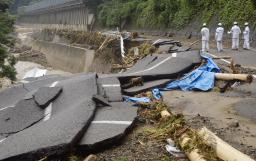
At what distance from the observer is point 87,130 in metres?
8.27

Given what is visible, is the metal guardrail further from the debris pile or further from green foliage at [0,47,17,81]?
green foliage at [0,47,17,81]

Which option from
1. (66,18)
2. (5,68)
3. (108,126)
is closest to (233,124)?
(108,126)

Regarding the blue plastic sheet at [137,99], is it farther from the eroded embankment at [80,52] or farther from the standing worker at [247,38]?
the eroded embankment at [80,52]

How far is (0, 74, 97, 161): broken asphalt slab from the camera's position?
24.3 ft

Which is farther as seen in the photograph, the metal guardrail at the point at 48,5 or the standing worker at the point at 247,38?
the metal guardrail at the point at 48,5

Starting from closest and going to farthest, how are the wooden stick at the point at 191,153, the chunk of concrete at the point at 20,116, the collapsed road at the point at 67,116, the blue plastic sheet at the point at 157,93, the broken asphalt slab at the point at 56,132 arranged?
the wooden stick at the point at 191,153, the broken asphalt slab at the point at 56,132, the collapsed road at the point at 67,116, the chunk of concrete at the point at 20,116, the blue plastic sheet at the point at 157,93

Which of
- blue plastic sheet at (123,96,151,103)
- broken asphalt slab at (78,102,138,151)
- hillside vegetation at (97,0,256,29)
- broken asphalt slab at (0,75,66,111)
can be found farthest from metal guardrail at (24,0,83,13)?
broken asphalt slab at (78,102,138,151)

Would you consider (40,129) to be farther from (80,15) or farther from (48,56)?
(80,15)

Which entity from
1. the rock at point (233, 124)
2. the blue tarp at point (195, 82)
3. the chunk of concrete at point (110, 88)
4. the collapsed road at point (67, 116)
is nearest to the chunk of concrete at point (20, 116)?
the collapsed road at point (67, 116)

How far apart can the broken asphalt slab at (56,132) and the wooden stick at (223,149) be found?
91.0 inches

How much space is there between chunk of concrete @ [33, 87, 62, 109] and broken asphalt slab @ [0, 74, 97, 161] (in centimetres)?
14

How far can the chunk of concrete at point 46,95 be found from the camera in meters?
10.1

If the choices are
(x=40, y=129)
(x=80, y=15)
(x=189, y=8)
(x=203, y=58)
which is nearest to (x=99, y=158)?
(x=40, y=129)

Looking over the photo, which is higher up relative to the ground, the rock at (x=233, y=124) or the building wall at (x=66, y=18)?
the building wall at (x=66, y=18)
